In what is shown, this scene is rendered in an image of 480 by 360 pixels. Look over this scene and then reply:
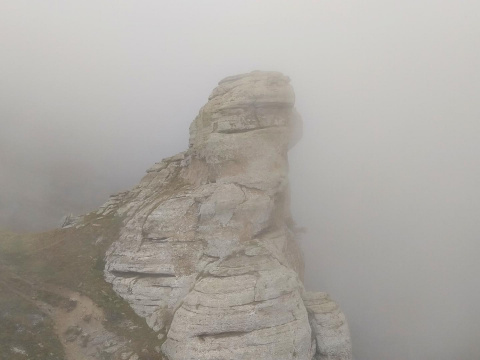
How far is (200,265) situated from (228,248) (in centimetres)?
345

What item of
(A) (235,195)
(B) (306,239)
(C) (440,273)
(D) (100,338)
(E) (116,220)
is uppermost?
(A) (235,195)

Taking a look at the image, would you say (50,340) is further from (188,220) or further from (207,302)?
(188,220)

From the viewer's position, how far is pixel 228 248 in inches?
1662

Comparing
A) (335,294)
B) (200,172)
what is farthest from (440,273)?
(200,172)

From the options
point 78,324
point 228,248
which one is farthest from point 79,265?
point 228,248

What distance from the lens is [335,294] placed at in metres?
126

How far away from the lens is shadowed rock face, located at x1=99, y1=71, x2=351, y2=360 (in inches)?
1435

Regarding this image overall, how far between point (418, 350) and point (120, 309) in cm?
8710

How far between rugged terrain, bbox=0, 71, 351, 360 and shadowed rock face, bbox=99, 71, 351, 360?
119 millimetres

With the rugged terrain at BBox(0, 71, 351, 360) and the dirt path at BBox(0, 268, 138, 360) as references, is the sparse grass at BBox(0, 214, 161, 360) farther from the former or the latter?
the dirt path at BBox(0, 268, 138, 360)

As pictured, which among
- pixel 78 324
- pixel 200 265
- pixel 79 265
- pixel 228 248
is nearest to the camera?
pixel 78 324

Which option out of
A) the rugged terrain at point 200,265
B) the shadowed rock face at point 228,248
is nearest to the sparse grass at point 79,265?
the rugged terrain at point 200,265

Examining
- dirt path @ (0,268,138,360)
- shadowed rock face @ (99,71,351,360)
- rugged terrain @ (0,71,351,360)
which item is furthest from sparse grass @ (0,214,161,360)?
shadowed rock face @ (99,71,351,360)

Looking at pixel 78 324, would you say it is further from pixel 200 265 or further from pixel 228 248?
pixel 228 248
